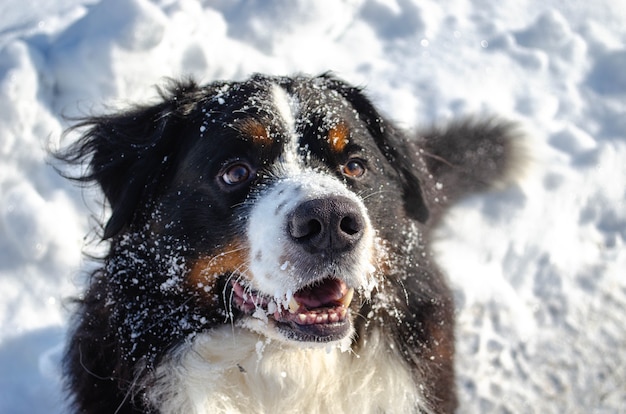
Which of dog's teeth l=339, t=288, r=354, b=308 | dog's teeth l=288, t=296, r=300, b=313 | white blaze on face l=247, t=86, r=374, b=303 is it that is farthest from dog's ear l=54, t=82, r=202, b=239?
dog's teeth l=339, t=288, r=354, b=308

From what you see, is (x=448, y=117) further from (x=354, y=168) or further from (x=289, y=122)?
(x=289, y=122)

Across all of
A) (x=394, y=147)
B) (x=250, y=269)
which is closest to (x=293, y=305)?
(x=250, y=269)

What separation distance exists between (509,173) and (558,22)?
1.87m

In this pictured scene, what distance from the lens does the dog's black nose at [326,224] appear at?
2.11 meters

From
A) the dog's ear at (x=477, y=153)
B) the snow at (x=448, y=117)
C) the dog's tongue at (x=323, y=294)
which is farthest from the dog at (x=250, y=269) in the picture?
the dog's ear at (x=477, y=153)

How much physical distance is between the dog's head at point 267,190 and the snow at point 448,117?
0.81 meters

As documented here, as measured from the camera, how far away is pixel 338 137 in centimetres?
264

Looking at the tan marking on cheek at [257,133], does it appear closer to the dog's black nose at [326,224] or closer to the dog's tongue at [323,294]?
the dog's black nose at [326,224]

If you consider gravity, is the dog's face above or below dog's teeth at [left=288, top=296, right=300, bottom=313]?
above

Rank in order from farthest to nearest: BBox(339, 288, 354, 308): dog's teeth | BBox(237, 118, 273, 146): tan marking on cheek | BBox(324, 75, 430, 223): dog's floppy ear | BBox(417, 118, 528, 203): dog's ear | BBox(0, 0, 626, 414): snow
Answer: BBox(417, 118, 528, 203): dog's ear → BBox(0, 0, 626, 414): snow → BBox(324, 75, 430, 223): dog's floppy ear → BBox(237, 118, 273, 146): tan marking on cheek → BBox(339, 288, 354, 308): dog's teeth

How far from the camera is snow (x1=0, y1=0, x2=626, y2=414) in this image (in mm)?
3740

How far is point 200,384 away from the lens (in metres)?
2.61

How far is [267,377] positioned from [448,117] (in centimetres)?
296

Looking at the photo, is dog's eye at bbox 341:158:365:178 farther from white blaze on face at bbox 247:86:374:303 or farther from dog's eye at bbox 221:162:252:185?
dog's eye at bbox 221:162:252:185
